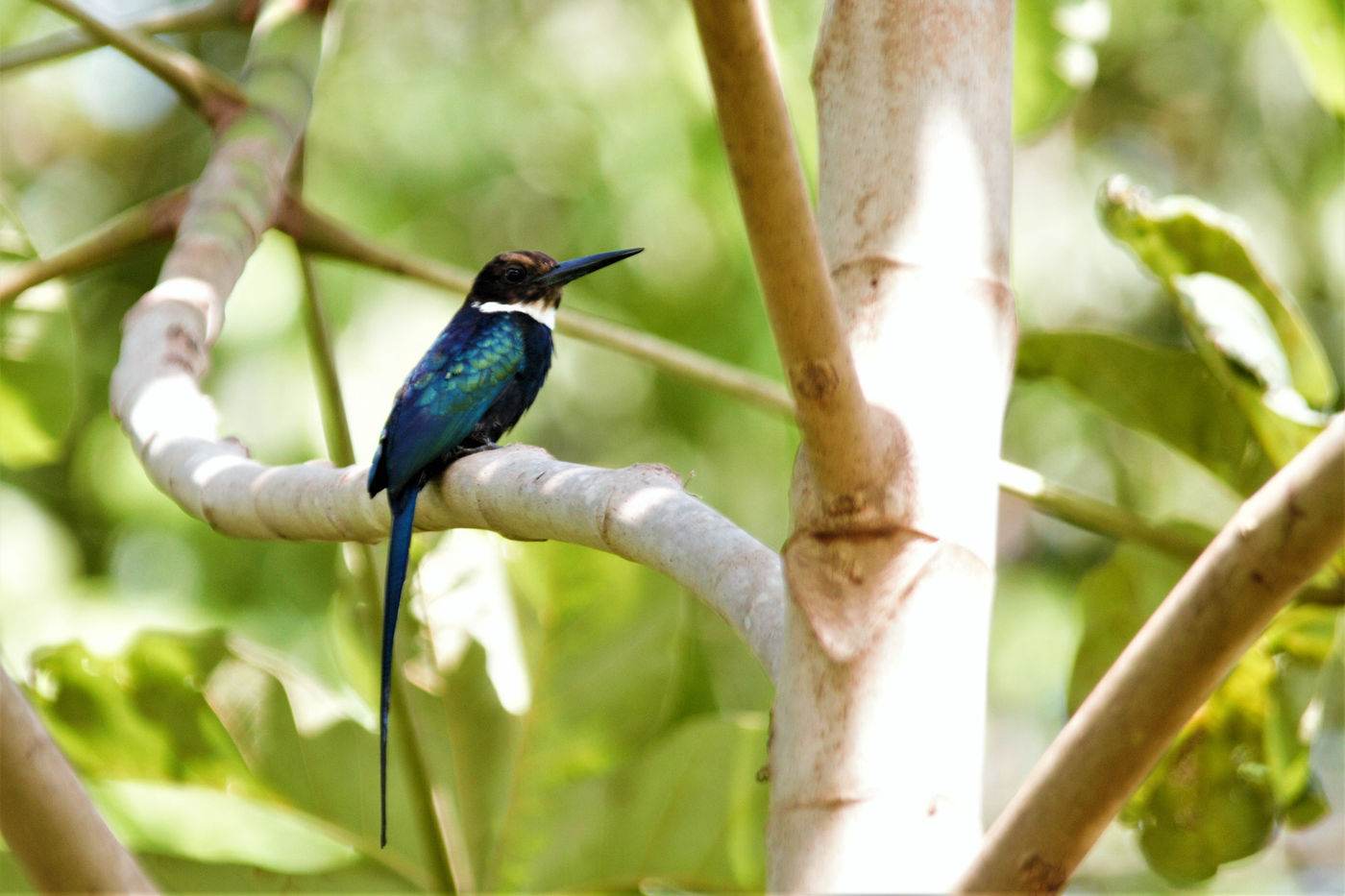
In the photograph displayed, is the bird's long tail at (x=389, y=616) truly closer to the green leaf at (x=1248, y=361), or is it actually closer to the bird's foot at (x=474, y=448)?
the bird's foot at (x=474, y=448)

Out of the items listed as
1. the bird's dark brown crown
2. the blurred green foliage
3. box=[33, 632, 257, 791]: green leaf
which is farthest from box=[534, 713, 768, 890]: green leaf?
the bird's dark brown crown

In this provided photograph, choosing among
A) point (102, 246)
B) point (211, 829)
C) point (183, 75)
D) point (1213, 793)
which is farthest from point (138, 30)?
point (1213, 793)

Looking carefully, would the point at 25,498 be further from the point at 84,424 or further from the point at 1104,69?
the point at 1104,69

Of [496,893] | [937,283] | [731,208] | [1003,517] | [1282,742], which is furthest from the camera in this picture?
[1003,517]

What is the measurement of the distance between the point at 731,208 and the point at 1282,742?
1.48 meters

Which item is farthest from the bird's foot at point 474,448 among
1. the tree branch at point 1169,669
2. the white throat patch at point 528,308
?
the tree branch at point 1169,669

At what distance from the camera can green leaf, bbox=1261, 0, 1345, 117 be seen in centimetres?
171

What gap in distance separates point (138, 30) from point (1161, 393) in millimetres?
1774

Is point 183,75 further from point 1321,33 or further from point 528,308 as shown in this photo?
point 1321,33

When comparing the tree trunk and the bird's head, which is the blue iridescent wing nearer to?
the bird's head

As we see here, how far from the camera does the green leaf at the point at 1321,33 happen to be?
171 cm

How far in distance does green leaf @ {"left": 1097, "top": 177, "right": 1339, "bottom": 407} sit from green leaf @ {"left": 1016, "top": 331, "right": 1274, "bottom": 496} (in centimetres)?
9

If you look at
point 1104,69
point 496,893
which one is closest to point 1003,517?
point 1104,69

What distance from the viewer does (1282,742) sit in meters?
1.77
